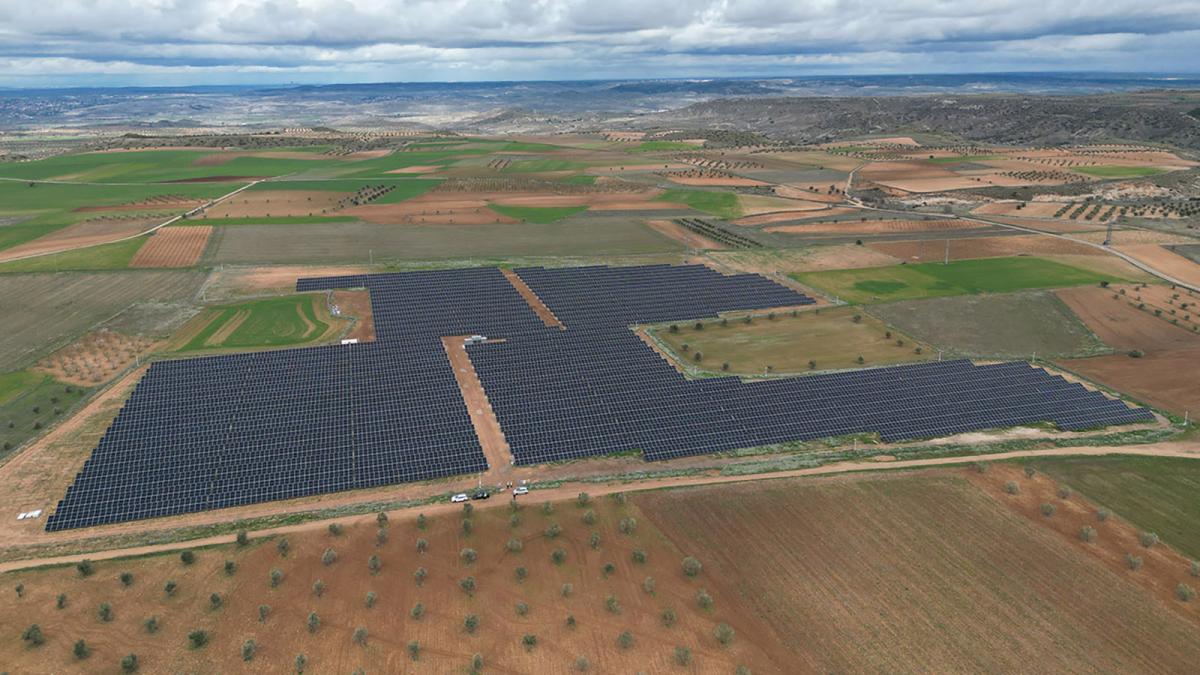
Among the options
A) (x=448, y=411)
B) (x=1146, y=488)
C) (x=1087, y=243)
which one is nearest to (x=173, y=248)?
(x=448, y=411)

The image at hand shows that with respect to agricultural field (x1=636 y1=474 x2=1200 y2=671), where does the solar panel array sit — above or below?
below

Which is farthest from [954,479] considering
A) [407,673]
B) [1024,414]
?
[407,673]

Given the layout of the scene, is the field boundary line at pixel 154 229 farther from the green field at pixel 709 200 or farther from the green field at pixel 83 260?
the green field at pixel 709 200

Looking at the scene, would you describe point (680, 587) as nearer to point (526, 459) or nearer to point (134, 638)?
point (526, 459)

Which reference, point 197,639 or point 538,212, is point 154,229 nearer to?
point 538,212

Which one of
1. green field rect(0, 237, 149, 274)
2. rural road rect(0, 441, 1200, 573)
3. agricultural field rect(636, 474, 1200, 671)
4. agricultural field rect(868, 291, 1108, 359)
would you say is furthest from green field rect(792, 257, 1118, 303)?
green field rect(0, 237, 149, 274)

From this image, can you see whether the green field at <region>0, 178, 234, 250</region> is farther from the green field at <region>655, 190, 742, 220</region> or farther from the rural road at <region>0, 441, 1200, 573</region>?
the green field at <region>655, 190, 742, 220</region>
